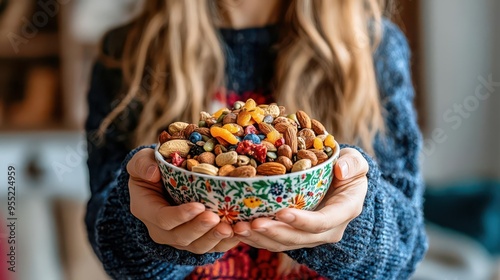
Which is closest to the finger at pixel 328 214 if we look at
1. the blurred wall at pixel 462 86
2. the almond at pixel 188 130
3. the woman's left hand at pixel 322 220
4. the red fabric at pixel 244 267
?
the woman's left hand at pixel 322 220

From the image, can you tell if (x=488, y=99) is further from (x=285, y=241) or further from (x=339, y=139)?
(x=285, y=241)

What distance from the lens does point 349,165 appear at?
21.2 inches

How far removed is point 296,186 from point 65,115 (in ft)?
5.21

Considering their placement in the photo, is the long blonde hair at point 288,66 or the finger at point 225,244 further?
the long blonde hair at point 288,66

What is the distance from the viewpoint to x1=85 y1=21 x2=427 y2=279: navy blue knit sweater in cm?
62

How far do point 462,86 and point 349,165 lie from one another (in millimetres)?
1596

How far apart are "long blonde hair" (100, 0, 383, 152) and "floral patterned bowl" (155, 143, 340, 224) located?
1.08ft

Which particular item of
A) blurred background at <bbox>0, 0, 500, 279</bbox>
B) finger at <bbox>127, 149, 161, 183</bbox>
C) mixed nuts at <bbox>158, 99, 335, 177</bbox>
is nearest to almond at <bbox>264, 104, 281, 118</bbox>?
mixed nuts at <bbox>158, 99, 335, 177</bbox>

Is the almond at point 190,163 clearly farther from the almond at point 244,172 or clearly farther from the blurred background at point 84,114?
the blurred background at point 84,114

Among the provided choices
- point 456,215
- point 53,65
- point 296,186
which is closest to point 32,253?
point 53,65

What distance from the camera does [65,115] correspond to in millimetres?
1971

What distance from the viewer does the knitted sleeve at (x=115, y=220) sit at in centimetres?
61

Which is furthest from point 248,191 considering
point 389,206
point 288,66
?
point 288,66

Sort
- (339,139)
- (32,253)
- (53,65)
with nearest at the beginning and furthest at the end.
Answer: (339,139), (32,253), (53,65)
